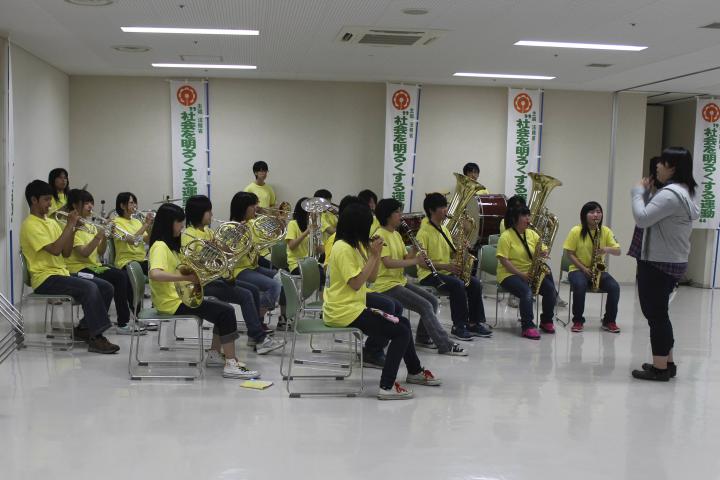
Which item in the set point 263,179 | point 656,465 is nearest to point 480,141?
point 263,179

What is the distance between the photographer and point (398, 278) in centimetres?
588

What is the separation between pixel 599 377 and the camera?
216 inches

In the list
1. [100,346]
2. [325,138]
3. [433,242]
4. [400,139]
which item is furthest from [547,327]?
[325,138]

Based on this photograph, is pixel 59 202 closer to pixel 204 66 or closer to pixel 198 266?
pixel 204 66

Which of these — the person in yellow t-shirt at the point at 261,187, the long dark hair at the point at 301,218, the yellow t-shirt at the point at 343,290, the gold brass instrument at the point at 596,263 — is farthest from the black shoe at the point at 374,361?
the person in yellow t-shirt at the point at 261,187

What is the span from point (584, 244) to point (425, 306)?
2553 mm

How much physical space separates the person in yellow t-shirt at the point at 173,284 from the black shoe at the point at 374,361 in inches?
35.9

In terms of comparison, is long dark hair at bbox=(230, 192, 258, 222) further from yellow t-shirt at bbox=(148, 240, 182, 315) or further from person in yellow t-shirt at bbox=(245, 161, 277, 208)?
person in yellow t-shirt at bbox=(245, 161, 277, 208)

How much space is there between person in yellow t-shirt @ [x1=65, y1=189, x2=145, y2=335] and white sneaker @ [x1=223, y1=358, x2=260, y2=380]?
157 cm

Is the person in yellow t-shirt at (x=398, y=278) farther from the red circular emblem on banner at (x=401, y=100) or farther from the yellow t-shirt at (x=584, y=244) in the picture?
the red circular emblem on banner at (x=401, y=100)

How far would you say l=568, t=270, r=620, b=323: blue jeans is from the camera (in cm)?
723

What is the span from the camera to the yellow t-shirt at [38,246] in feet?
18.6

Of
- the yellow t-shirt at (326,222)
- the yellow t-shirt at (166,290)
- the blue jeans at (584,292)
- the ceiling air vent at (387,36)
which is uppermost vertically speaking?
the ceiling air vent at (387,36)

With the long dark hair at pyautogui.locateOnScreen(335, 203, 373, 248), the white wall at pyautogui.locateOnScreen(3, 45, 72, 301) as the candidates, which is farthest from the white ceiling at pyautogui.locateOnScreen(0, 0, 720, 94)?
the long dark hair at pyautogui.locateOnScreen(335, 203, 373, 248)
